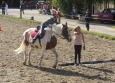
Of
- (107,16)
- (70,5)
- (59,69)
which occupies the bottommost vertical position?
(59,69)

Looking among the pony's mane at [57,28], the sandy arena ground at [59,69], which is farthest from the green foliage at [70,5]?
the pony's mane at [57,28]

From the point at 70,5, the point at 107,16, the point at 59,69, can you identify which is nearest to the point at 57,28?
the point at 59,69

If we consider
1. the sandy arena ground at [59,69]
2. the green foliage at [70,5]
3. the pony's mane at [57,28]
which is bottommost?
the sandy arena ground at [59,69]

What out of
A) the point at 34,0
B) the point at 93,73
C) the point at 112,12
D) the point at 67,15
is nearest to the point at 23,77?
the point at 93,73

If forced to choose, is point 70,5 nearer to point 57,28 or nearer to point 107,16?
point 107,16

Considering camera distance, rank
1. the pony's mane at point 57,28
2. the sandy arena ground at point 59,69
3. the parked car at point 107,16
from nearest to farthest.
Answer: the sandy arena ground at point 59,69, the pony's mane at point 57,28, the parked car at point 107,16

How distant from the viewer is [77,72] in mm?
9930

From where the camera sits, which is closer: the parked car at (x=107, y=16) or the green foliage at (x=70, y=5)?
the parked car at (x=107, y=16)

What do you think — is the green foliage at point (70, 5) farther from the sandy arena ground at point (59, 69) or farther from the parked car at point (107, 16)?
the sandy arena ground at point (59, 69)

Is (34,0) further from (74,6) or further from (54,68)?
(54,68)

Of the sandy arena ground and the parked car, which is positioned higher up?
Result: the parked car

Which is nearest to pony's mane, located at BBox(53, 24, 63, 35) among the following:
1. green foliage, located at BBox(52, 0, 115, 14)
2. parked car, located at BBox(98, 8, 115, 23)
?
parked car, located at BBox(98, 8, 115, 23)

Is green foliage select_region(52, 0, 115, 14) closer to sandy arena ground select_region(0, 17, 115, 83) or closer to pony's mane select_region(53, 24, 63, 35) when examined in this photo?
sandy arena ground select_region(0, 17, 115, 83)

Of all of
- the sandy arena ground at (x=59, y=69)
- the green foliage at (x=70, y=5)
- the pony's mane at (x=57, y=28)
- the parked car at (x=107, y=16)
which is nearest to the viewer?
the sandy arena ground at (x=59, y=69)
